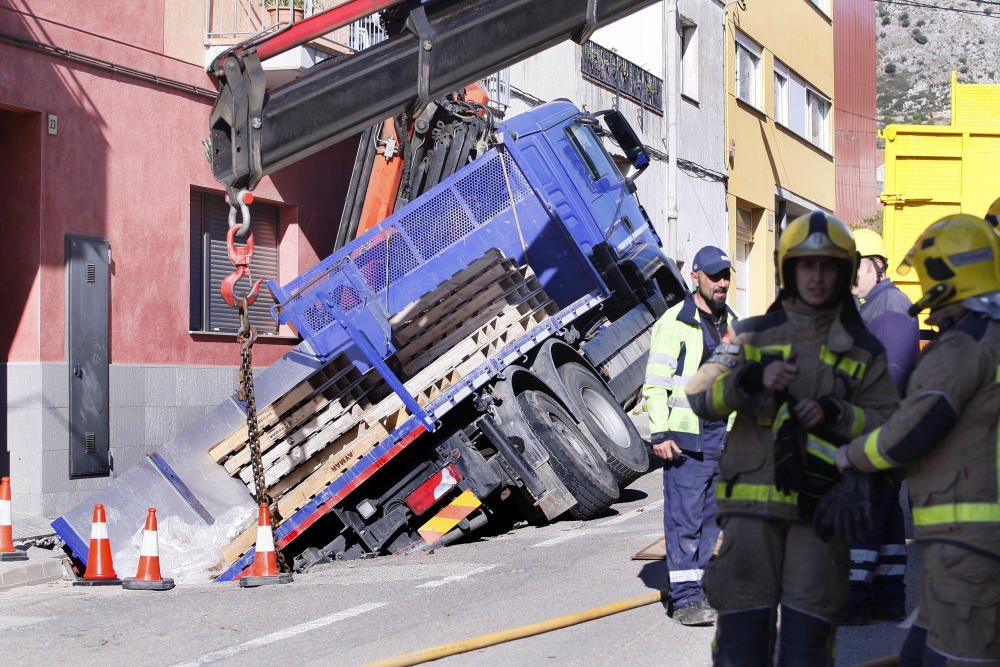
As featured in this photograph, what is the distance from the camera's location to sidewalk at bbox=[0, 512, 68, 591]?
29.2 feet

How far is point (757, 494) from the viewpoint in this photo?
4.24 m

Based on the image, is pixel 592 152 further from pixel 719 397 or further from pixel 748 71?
pixel 748 71

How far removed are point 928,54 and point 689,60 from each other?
385 ft

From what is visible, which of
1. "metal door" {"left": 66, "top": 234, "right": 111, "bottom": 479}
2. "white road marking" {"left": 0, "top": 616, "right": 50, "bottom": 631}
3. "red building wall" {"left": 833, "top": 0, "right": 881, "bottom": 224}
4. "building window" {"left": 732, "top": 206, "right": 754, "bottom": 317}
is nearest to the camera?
"white road marking" {"left": 0, "top": 616, "right": 50, "bottom": 631}

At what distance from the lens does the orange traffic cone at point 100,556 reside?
8.69m

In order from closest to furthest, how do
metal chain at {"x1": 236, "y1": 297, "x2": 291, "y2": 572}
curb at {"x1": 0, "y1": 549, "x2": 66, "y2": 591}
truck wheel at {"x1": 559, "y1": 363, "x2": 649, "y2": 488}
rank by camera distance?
metal chain at {"x1": 236, "y1": 297, "x2": 291, "y2": 572} → curb at {"x1": 0, "y1": 549, "x2": 66, "y2": 591} → truck wheel at {"x1": 559, "y1": 363, "x2": 649, "y2": 488}

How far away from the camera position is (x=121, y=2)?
500 inches

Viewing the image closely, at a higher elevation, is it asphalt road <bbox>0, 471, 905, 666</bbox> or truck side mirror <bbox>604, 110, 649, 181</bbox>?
truck side mirror <bbox>604, 110, 649, 181</bbox>

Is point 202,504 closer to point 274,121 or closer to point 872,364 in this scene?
point 274,121

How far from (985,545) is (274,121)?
4.84 meters

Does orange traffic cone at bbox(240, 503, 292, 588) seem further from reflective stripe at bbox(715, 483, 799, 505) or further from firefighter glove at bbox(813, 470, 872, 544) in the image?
firefighter glove at bbox(813, 470, 872, 544)

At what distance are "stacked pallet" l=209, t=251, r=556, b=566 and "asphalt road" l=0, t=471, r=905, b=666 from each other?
76 cm

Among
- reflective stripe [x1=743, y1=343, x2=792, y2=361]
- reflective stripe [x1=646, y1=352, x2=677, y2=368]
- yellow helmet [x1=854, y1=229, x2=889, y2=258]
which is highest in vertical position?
yellow helmet [x1=854, y1=229, x2=889, y2=258]

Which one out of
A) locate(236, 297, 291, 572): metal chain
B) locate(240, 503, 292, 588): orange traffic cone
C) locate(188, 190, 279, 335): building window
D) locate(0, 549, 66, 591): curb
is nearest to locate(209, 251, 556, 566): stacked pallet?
locate(236, 297, 291, 572): metal chain
